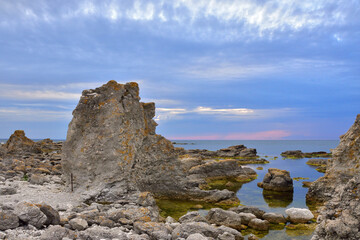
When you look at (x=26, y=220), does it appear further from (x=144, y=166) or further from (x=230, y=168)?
(x=230, y=168)

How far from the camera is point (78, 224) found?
8406mm

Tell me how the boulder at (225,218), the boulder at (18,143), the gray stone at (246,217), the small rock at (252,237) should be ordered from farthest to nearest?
the boulder at (18,143) < the gray stone at (246,217) < the boulder at (225,218) < the small rock at (252,237)

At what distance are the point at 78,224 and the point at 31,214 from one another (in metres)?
1.35

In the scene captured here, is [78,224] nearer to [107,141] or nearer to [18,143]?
[107,141]

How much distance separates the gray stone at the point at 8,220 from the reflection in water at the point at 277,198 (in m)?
17.1

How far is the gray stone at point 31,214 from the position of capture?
25.2ft

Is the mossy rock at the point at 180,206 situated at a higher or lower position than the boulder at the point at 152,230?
lower

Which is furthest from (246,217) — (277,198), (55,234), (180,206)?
(55,234)

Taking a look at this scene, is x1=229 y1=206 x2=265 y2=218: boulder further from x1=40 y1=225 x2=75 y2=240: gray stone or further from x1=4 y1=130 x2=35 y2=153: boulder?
x1=4 y1=130 x2=35 y2=153: boulder

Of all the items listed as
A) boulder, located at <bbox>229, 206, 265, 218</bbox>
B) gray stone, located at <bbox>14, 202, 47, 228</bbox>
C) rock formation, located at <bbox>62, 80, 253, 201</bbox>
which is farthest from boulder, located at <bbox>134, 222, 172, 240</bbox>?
boulder, located at <bbox>229, 206, 265, 218</bbox>

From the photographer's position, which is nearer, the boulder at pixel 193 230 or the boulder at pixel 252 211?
the boulder at pixel 193 230

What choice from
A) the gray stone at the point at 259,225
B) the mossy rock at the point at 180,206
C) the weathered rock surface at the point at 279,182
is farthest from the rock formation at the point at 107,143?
the weathered rock surface at the point at 279,182

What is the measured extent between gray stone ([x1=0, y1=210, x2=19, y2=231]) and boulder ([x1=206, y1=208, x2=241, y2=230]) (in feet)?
30.4

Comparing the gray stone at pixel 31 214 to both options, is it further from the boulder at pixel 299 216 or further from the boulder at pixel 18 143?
the boulder at pixel 18 143
